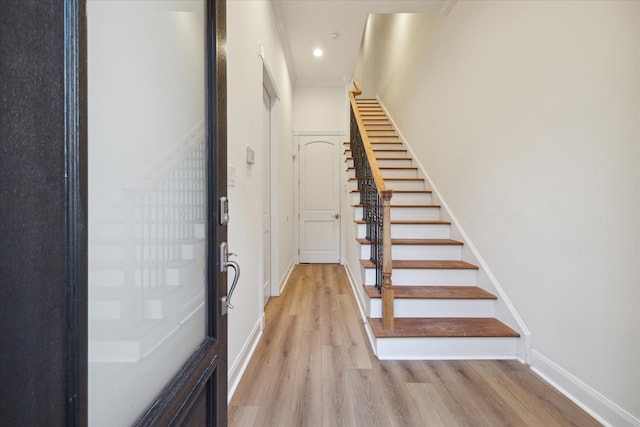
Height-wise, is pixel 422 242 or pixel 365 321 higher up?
pixel 422 242

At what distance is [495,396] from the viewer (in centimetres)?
169

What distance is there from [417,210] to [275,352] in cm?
222

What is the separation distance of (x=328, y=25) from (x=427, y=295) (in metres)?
3.14

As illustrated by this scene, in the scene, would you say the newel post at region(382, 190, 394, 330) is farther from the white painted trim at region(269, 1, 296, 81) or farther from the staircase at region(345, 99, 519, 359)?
the white painted trim at region(269, 1, 296, 81)

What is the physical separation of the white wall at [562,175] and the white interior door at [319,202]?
2536 mm

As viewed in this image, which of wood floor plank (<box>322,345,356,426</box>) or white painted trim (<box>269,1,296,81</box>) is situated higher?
white painted trim (<box>269,1,296,81</box>)

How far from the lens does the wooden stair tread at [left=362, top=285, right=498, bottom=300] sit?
234 cm

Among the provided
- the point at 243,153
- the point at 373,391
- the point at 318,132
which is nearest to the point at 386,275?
the point at 373,391

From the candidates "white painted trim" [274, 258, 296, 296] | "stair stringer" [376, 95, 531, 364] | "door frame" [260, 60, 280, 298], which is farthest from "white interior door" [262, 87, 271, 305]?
"stair stringer" [376, 95, 531, 364]

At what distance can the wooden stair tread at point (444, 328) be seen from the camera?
2.08 metres

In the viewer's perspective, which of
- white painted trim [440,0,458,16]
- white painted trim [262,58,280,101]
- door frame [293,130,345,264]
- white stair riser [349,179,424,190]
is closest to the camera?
white painted trim [262,58,280,101]

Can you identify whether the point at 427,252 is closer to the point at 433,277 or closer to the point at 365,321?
the point at 433,277

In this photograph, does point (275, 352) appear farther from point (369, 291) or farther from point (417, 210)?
point (417, 210)

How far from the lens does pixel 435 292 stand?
244 centimetres
